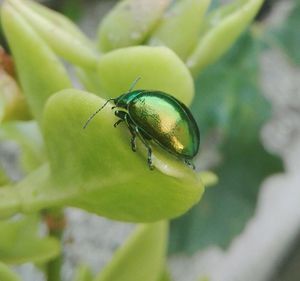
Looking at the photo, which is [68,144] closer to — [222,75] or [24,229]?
[24,229]

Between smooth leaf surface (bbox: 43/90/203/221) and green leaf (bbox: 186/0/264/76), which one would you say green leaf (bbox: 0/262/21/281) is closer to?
smooth leaf surface (bbox: 43/90/203/221)

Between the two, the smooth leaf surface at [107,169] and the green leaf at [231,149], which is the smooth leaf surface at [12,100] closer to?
the smooth leaf surface at [107,169]

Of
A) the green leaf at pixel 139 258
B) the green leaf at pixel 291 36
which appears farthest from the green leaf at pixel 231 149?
the green leaf at pixel 139 258

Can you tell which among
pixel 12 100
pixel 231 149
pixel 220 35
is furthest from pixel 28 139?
pixel 231 149

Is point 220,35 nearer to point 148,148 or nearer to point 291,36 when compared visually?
point 148,148

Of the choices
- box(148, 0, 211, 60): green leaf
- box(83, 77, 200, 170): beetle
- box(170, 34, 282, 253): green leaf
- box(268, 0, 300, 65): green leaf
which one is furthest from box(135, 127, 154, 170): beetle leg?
box(268, 0, 300, 65): green leaf

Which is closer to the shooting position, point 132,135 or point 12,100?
point 132,135
